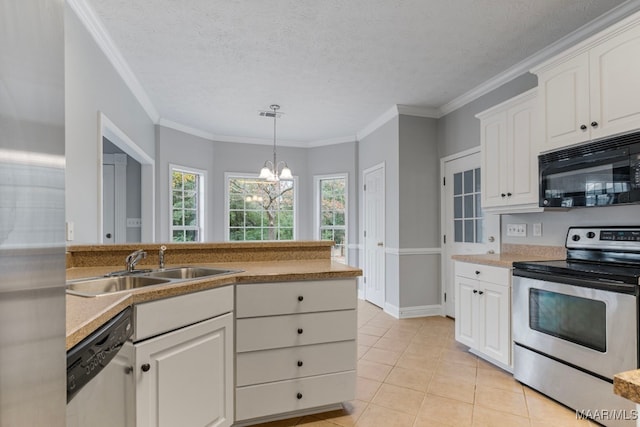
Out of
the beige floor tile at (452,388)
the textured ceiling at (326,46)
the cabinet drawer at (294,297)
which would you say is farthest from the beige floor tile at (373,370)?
the textured ceiling at (326,46)

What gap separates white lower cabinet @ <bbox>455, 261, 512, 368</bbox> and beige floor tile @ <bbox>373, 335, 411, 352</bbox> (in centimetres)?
50

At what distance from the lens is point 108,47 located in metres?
A: 2.82

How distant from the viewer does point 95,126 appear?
8.56ft

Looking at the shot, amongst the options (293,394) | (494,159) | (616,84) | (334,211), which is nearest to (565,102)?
(616,84)

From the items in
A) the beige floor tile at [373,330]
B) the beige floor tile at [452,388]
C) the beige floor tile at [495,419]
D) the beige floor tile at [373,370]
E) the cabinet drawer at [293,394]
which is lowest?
the beige floor tile at [373,330]

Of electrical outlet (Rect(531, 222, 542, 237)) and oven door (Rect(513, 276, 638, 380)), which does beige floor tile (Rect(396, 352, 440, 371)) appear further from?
electrical outlet (Rect(531, 222, 542, 237))

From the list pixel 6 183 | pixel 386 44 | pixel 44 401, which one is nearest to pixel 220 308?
pixel 44 401

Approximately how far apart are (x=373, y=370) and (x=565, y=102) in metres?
A: 2.41

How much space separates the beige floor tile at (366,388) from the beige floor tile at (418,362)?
0.41m

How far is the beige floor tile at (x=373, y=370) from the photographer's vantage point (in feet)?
8.60

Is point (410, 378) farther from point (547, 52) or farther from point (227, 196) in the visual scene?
point (227, 196)

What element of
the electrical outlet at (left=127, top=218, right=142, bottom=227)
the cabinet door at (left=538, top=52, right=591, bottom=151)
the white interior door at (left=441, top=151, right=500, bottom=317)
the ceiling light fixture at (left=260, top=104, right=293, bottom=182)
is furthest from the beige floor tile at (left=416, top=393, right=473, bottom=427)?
the electrical outlet at (left=127, top=218, right=142, bottom=227)

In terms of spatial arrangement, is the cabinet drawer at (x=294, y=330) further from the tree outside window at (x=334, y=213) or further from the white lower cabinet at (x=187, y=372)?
the tree outside window at (x=334, y=213)

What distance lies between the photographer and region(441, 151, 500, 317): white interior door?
3625 mm
